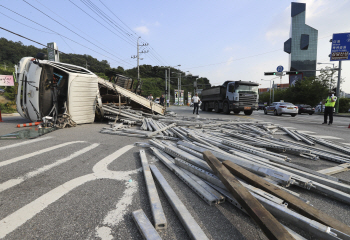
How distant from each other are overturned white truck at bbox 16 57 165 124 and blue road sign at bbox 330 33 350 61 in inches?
1053

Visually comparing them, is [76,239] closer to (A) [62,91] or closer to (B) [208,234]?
(B) [208,234]

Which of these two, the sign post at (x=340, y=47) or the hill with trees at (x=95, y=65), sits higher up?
the hill with trees at (x=95, y=65)

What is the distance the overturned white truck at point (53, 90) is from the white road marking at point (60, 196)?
18.6ft

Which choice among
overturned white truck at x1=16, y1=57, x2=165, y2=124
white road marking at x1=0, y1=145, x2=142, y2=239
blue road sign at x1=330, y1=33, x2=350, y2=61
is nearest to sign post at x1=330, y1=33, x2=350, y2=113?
blue road sign at x1=330, y1=33, x2=350, y2=61

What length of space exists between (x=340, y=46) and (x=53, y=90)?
94.8ft

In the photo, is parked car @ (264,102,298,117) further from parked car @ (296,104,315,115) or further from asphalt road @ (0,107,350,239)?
asphalt road @ (0,107,350,239)

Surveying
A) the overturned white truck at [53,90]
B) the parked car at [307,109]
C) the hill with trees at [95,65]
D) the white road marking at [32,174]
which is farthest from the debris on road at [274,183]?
the parked car at [307,109]

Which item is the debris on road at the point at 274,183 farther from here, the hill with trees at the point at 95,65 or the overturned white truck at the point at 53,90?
the hill with trees at the point at 95,65

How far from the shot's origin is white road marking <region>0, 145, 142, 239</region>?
6.57ft

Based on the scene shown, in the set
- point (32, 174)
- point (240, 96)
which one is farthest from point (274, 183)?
point (240, 96)

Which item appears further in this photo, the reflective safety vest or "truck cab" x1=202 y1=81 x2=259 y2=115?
"truck cab" x1=202 y1=81 x2=259 y2=115

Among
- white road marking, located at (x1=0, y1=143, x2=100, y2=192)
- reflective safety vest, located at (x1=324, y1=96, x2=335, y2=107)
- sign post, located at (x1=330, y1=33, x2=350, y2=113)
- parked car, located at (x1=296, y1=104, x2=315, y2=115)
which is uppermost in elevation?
sign post, located at (x1=330, y1=33, x2=350, y2=113)

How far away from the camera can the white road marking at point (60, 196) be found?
200 cm

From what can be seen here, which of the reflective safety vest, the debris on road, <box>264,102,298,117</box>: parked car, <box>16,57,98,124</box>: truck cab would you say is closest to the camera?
the debris on road
